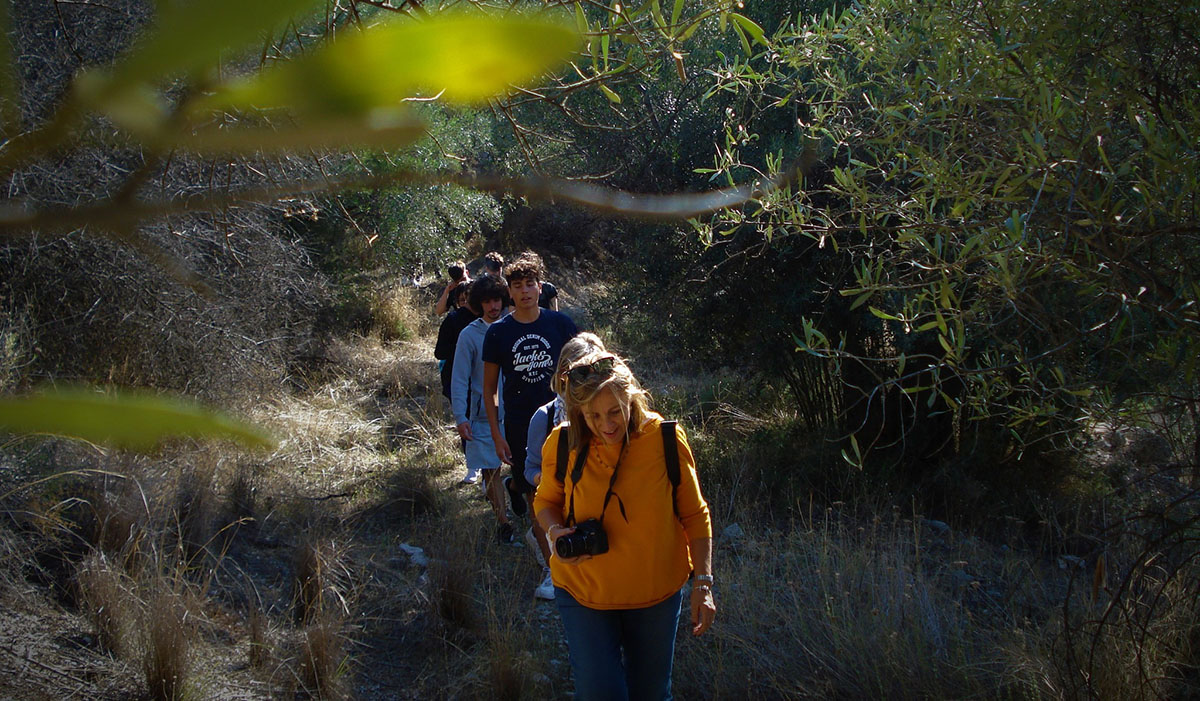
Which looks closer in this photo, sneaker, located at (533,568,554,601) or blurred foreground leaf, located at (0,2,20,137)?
blurred foreground leaf, located at (0,2,20,137)

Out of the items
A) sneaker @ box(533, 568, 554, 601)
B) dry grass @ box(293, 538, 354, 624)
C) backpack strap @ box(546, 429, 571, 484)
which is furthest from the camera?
sneaker @ box(533, 568, 554, 601)

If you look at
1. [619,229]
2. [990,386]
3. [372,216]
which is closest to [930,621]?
[990,386]

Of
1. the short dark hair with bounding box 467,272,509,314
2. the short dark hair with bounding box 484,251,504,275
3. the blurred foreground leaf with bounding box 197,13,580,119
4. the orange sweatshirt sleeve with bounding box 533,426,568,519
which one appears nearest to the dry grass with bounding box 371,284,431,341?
the short dark hair with bounding box 484,251,504,275

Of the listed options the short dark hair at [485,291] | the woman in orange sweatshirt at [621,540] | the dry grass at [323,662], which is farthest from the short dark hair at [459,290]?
the woman in orange sweatshirt at [621,540]

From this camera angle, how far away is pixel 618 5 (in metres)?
1.57

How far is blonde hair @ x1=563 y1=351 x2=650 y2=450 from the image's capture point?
314 cm

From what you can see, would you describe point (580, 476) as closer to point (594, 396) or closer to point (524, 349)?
point (594, 396)

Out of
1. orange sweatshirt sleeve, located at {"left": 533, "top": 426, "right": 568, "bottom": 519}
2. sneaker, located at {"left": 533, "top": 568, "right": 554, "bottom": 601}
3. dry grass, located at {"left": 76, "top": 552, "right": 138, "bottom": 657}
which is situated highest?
orange sweatshirt sleeve, located at {"left": 533, "top": 426, "right": 568, "bottom": 519}

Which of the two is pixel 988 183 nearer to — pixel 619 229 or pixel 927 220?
pixel 927 220

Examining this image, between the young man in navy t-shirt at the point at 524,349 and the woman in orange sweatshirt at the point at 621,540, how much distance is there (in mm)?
1602

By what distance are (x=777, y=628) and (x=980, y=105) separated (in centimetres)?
245

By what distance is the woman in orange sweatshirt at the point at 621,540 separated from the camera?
122 inches

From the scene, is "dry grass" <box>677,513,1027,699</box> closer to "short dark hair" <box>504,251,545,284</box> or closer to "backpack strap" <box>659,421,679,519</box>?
"backpack strap" <box>659,421,679,519</box>

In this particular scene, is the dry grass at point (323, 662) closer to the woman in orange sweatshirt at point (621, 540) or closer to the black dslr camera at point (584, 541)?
the woman in orange sweatshirt at point (621, 540)
